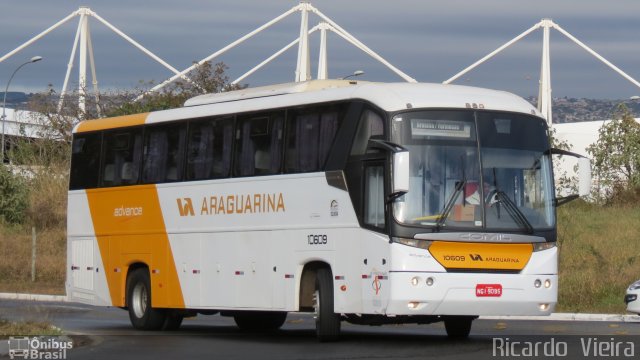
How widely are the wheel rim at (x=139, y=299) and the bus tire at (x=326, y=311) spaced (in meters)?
4.81

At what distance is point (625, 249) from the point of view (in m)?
35.3

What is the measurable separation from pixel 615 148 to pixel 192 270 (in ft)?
152

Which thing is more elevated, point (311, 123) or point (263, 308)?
point (311, 123)

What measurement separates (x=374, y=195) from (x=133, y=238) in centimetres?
621

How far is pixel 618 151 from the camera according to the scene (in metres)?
64.0

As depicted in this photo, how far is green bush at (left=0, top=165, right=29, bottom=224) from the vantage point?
50344mm

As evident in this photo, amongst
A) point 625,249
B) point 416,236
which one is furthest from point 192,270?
point 625,249

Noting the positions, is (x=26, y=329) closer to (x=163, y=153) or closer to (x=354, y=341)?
(x=354, y=341)

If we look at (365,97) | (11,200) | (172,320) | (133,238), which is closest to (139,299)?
(172,320)

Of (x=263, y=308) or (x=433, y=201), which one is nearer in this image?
(x=433, y=201)

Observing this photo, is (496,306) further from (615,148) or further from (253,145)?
(615,148)

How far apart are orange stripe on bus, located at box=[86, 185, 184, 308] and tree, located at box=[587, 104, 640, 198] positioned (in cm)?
3940

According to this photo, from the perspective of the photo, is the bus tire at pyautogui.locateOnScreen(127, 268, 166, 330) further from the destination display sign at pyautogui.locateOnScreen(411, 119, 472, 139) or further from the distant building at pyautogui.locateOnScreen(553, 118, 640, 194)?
the distant building at pyautogui.locateOnScreen(553, 118, 640, 194)

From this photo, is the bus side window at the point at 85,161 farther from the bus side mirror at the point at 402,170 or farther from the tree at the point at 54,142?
the tree at the point at 54,142
